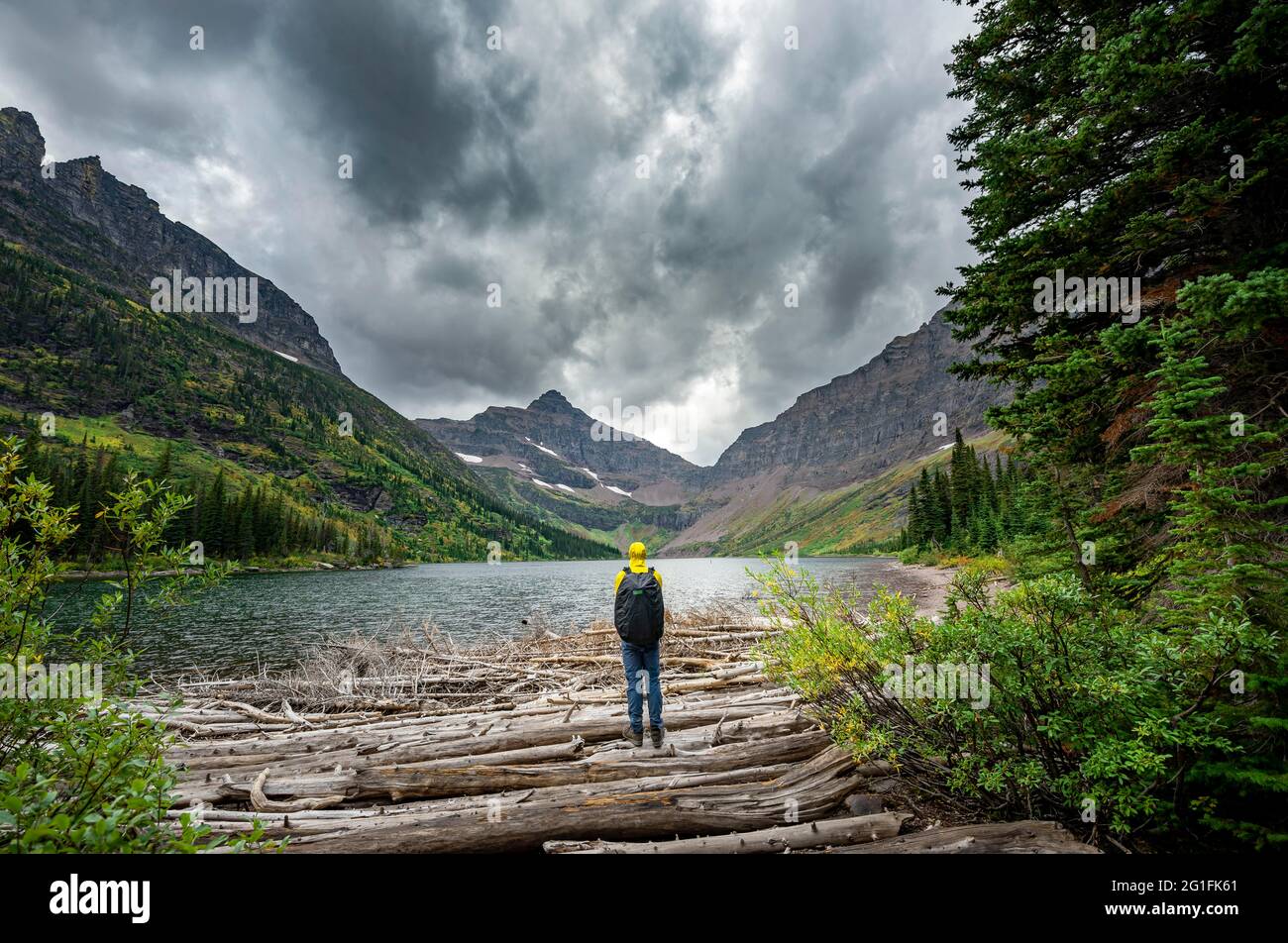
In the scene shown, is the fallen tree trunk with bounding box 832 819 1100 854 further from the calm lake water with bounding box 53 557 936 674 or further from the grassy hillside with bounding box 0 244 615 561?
the grassy hillside with bounding box 0 244 615 561

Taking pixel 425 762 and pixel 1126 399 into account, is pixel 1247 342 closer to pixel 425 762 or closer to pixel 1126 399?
pixel 1126 399

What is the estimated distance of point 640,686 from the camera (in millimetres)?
7340

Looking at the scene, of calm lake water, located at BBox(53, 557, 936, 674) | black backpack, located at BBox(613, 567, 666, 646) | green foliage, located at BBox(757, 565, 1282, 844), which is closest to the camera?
green foliage, located at BBox(757, 565, 1282, 844)

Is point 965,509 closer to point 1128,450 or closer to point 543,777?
point 1128,450

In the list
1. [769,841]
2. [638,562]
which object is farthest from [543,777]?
[638,562]

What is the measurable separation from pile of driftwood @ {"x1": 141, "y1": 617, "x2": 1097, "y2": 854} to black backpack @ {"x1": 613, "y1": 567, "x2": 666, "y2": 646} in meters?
1.49

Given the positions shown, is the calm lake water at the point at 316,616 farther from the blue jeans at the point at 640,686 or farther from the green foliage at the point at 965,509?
the green foliage at the point at 965,509

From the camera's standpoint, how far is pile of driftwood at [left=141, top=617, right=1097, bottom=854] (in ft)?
15.5

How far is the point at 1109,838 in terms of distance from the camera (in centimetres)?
402

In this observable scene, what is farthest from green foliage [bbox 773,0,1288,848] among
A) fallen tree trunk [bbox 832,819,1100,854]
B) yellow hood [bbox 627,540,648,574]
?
yellow hood [bbox 627,540,648,574]

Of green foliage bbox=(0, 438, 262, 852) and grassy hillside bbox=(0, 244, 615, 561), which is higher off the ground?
grassy hillside bbox=(0, 244, 615, 561)

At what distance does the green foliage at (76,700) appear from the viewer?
264 cm

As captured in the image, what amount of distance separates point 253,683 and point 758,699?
14.2 m
